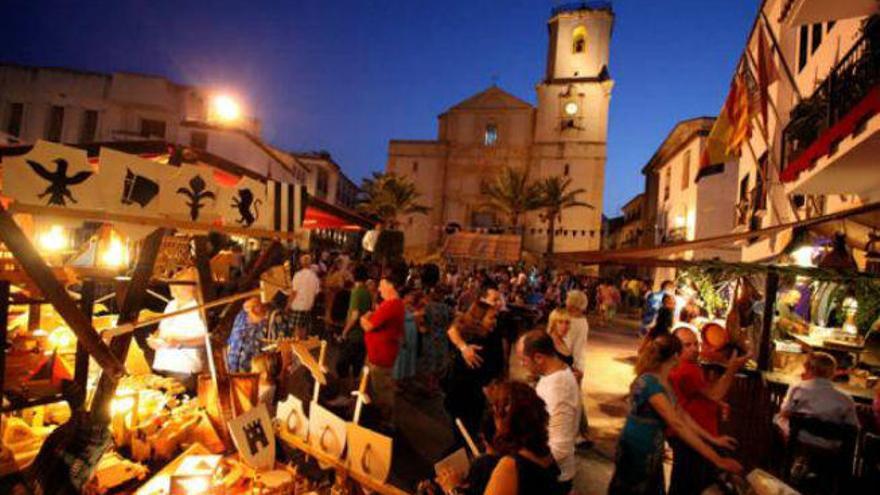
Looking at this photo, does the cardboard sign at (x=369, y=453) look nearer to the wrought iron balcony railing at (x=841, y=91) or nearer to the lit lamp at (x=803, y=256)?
the wrought iron balcony railing at (x=841, y=91)

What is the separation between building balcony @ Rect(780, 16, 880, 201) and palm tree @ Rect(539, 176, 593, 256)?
2841 cm

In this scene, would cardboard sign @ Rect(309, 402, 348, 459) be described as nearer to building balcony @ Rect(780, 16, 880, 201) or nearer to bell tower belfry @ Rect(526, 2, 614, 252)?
building balcony @ Rect(780, 16, 880, 201)

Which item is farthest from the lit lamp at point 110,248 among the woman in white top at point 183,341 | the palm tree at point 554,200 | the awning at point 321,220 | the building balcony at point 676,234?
the palm tree at point 554,200

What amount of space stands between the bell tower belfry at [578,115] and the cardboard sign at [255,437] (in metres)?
38.2

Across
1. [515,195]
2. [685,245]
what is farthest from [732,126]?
[515,195]

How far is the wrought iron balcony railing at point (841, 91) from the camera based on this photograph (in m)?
6.36

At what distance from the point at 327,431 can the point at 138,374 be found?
9.55 ft

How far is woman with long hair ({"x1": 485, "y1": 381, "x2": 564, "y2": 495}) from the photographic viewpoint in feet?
7.66

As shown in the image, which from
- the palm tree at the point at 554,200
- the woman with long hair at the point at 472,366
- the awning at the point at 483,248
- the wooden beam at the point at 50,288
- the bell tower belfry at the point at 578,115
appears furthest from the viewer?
the bell tower belfry at the point at 578,115

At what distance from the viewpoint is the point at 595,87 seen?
41594 millimetres

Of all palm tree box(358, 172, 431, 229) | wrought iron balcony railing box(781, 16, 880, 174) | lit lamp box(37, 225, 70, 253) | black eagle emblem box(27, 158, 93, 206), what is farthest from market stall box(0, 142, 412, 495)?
palm tree box(358, 172, 431, 229)

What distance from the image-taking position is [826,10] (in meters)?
7.95

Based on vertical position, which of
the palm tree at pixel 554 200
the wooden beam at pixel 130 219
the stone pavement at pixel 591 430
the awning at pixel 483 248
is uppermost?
the palm tree at pixel 554 200

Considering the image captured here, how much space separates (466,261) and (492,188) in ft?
36.4
